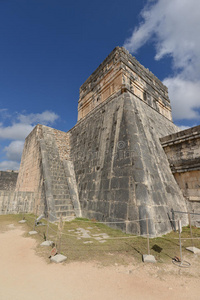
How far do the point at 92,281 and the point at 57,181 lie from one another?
735 centimetres

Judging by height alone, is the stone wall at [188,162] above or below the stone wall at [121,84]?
below

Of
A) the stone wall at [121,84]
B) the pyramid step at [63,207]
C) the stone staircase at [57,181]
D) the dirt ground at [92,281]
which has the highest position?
the stone wall at [121,84]

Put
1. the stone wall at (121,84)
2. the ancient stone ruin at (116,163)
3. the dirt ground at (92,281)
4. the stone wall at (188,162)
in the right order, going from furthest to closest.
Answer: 1. the stone wall at (121,84)
2. the stone wall at (188,162)
3. the ancient stone ruin at (116,163)
4. the dirt ground at (92,281)

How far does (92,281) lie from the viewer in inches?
103

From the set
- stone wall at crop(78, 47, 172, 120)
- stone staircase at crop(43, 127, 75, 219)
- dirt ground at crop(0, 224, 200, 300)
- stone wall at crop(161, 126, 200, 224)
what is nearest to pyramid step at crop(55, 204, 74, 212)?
stone staircase at crop(43, 127, 75, 219)

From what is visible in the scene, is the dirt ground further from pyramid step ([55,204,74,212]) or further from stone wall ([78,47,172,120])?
stone wall ([78,47,172,120])

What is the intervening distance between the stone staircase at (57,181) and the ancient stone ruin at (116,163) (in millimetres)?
54

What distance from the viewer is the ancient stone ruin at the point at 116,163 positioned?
5.89 metres

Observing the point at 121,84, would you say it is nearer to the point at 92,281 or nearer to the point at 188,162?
the point at 188,162

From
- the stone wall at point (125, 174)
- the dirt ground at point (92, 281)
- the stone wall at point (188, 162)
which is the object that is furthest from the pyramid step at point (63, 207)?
the stone wall at point (188, 162)

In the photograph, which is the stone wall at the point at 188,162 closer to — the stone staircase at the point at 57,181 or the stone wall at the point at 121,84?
the stone wall at the point at 121,84

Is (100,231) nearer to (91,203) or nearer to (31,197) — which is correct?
(91,203)

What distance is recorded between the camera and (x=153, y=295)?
2.33m

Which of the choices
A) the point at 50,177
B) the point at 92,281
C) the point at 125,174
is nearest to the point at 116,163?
the point at 125,174
